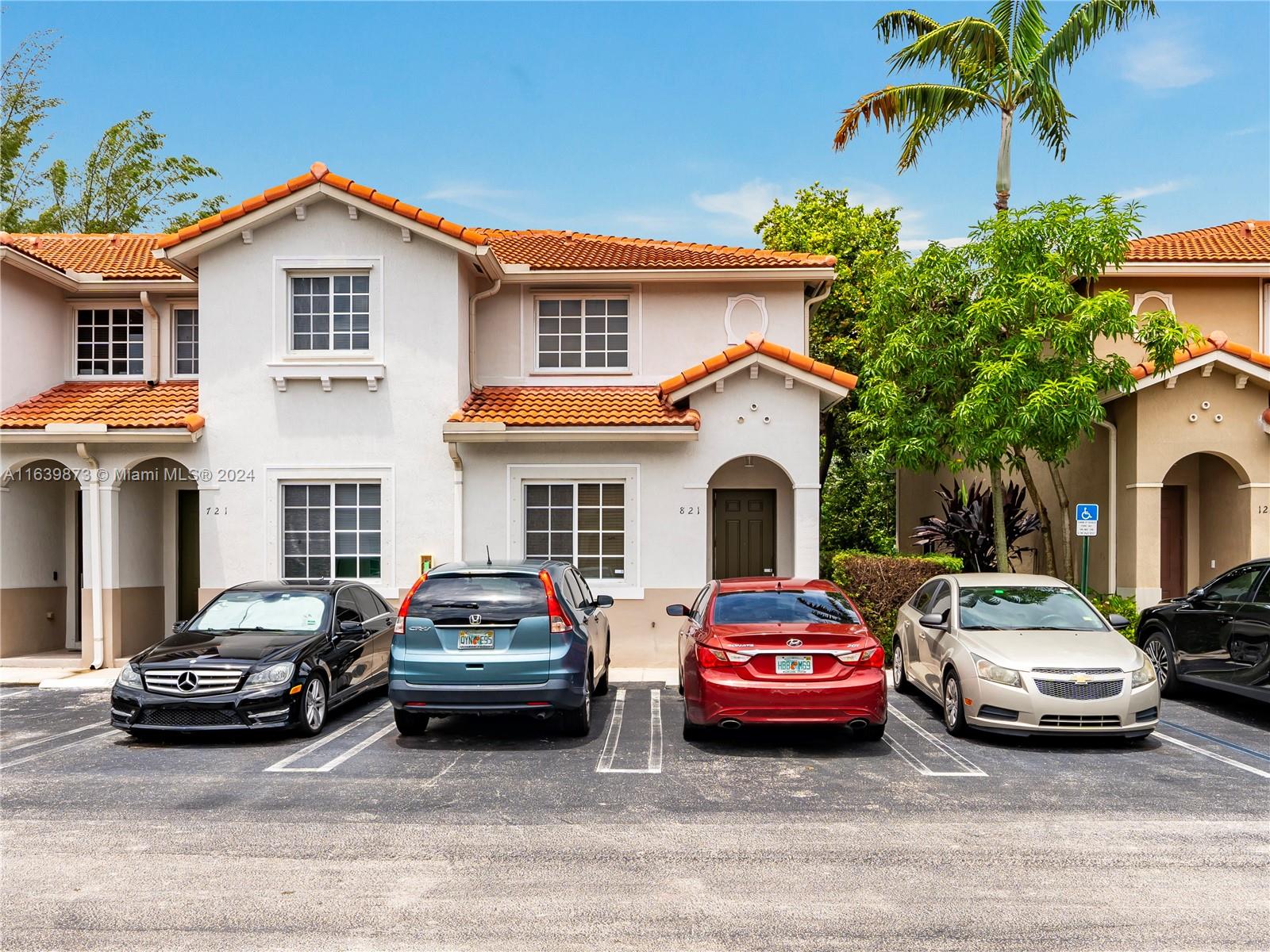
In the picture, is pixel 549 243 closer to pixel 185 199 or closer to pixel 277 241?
pixel 277 241

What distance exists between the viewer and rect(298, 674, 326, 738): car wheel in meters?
9.58

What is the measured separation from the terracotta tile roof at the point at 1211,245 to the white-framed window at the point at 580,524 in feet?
33.2

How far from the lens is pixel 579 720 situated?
9.60 m

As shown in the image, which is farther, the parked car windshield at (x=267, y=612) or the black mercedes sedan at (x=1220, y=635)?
the parked car windshield at (x=267, y=612)

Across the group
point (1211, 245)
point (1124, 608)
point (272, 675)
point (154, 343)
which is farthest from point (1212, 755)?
point (154, 343)

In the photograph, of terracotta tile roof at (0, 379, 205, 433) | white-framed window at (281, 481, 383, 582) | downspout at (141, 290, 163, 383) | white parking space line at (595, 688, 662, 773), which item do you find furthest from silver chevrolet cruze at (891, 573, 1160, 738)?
downspout at (141, 290, 163, 383)

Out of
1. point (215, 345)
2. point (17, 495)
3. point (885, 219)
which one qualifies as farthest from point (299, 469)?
point (885, 219)

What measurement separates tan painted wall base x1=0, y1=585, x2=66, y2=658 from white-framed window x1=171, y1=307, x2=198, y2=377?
13.6 ft

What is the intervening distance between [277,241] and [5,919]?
11420 mm

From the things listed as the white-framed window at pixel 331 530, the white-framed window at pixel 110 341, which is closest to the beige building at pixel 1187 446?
the white-framed window at pixel 331 530

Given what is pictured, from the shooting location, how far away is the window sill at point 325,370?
47.7 ft

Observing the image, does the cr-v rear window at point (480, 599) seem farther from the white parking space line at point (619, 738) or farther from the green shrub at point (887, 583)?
the green shrub at point (887, 583)

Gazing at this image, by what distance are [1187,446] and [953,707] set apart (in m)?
7.82

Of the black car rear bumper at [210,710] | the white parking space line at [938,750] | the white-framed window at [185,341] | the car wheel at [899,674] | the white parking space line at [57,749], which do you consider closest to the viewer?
the white parking space line at [938,750]
